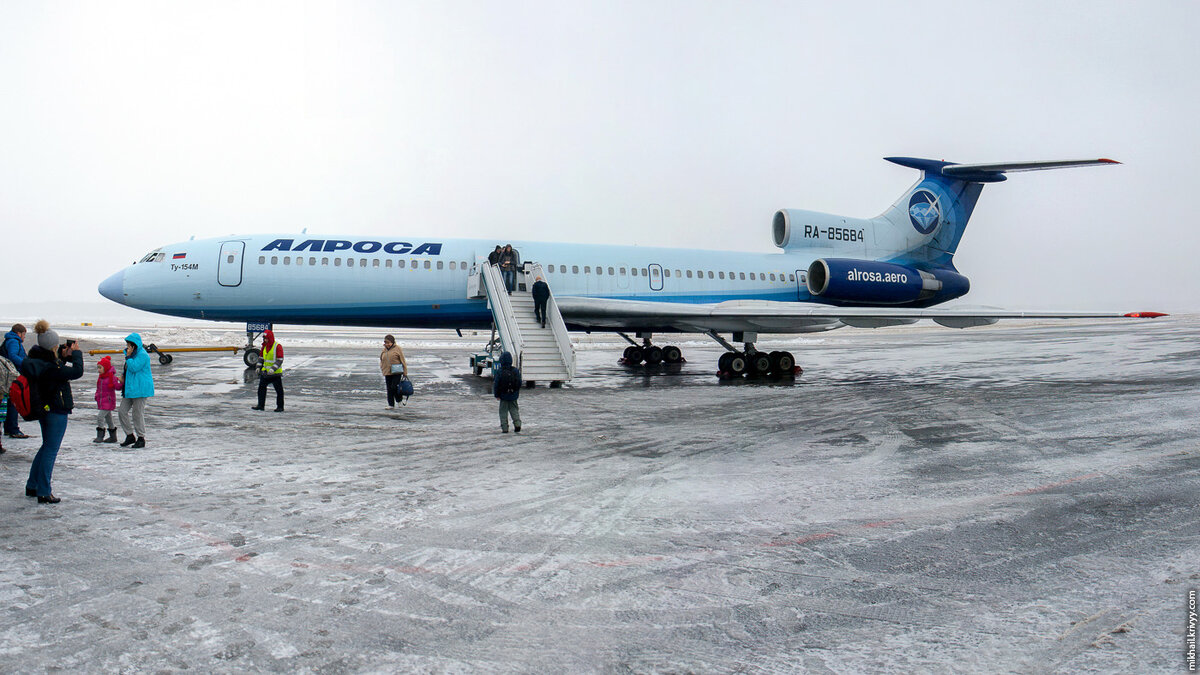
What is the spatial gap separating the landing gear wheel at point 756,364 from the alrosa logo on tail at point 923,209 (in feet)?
28.7

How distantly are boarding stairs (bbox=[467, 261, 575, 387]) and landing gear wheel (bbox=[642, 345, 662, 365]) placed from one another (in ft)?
21.8

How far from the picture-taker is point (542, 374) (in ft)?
53.5

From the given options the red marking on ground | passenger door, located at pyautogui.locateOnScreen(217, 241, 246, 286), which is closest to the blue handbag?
passenger door, located at pyautogui.locateOnScreen(217, 241, 246, 286)

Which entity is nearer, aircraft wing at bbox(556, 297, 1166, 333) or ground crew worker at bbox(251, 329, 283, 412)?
ground crew worker at bbox(251, 329, 283, 412)

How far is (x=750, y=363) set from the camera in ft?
70.2

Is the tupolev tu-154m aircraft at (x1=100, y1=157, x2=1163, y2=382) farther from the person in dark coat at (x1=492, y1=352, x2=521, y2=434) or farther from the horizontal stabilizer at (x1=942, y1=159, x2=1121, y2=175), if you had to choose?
the person in dark coat at (x1=492, y1=352, x2=521, y2=434)

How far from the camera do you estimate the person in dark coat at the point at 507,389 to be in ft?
34.9

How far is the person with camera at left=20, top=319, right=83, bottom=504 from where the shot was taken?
677 cm

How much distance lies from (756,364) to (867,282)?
4.99 m

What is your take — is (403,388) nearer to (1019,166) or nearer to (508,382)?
(508,382)

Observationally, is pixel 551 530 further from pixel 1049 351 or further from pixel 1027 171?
pixel 1049 351

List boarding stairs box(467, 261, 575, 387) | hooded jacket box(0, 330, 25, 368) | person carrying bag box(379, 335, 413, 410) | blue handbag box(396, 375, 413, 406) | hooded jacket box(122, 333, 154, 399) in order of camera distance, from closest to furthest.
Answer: hooded jacket box(122, 333, 154, 399), hooded jacket box(0, 330, 25, 368), blue handbag box(396, 375, 413, 406), person carrying bag box(379, 335, 413, 410), boarding stairs box(467, 261, 575, 387)

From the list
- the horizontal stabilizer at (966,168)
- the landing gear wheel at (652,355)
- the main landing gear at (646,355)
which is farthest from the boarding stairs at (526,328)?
the horizontal stabilizer at (966,168)

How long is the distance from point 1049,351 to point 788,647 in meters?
33.1
